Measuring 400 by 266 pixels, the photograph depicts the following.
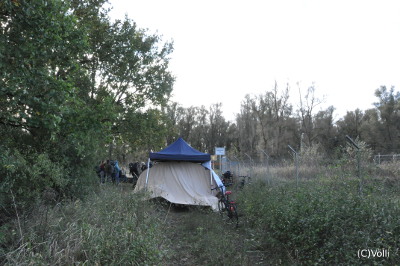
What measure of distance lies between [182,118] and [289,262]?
58682mm

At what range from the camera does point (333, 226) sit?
4.82 m

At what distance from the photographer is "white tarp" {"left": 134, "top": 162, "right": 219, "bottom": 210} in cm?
1180

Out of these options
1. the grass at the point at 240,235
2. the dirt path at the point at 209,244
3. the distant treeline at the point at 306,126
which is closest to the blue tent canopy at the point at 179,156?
the dirt path at the point at 209,244

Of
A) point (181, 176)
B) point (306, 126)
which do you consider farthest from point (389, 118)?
point (181, 176)

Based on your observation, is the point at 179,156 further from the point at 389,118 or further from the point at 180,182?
the point at 389,118

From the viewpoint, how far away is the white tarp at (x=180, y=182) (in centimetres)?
1180

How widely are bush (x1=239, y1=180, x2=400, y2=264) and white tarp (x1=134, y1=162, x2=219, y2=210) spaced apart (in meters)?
5.51

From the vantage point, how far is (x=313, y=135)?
50.7 metres

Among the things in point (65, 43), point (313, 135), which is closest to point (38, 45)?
point (65, 43)

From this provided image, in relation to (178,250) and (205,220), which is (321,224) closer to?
(178,250)

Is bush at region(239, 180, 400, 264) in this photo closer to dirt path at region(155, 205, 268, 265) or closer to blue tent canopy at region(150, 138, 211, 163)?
dirt path at region(155, 205, 268, 265)

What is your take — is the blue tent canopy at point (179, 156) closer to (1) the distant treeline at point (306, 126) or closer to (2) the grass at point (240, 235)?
(2) the grass at point (240, 235)

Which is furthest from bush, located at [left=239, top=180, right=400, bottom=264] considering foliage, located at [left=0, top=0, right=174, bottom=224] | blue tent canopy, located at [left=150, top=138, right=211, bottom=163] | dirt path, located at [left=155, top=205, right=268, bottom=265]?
blue tent canopy, located at [left=150, top=138, right=211, bottom=163]

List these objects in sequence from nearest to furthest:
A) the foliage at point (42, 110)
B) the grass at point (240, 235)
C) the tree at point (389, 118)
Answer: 1. the grass at point (240, 235)
2. the foliage at point (42, 110)
3. the tree at point (389, 118)
